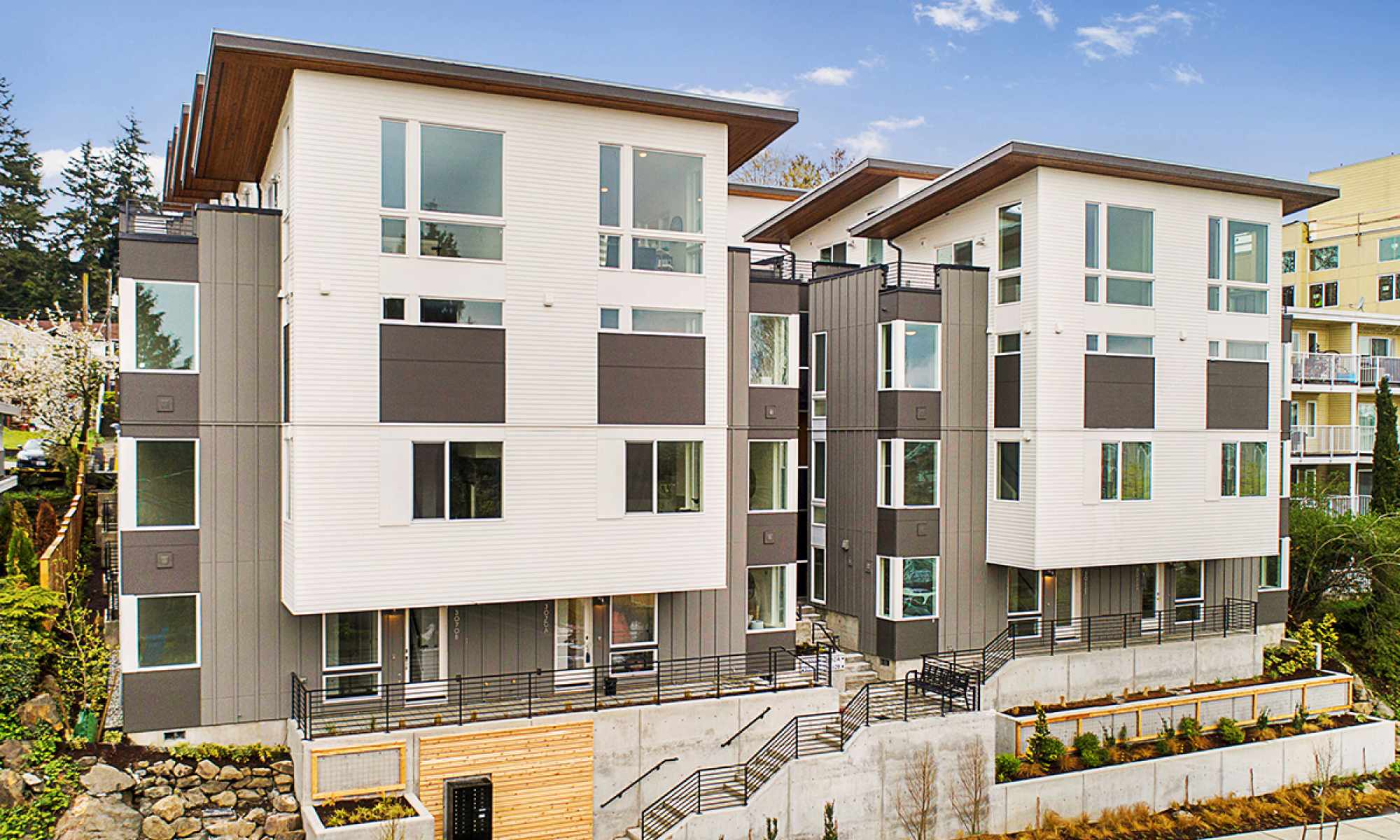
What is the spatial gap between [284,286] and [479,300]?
2.97 meters

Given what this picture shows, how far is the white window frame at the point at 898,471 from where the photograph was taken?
20734mm

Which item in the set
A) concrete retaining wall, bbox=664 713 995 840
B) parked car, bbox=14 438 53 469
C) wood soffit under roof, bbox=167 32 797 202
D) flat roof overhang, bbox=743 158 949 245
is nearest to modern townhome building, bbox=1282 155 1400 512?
flat roof overhang, bbox=743 158 949 245

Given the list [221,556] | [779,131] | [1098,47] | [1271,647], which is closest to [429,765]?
[221,556]

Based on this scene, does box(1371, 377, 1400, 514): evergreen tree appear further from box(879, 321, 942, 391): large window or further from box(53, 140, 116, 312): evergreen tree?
box(53, 140, 116, 312): evergreen tree

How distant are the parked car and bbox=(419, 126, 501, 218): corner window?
77.8 feet

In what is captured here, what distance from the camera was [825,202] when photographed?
87.4ft

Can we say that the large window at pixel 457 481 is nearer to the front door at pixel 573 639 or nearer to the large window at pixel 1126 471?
the front door at pixel 573 639

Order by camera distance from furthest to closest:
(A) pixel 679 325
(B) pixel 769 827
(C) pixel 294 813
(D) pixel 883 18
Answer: (D) pixel 883 18 < (A) pixel 679 325 < (B) pixel 769 827 < (C) pixel 294 813

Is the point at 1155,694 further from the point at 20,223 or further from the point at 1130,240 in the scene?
the point at 20,223

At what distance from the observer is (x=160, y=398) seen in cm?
1518

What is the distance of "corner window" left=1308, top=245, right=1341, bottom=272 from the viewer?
136ft

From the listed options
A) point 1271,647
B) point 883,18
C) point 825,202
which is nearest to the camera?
point 1271,647

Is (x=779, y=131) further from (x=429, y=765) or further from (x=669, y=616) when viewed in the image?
(x=429, y=765)

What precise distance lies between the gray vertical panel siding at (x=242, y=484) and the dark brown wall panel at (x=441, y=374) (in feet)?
7.12
